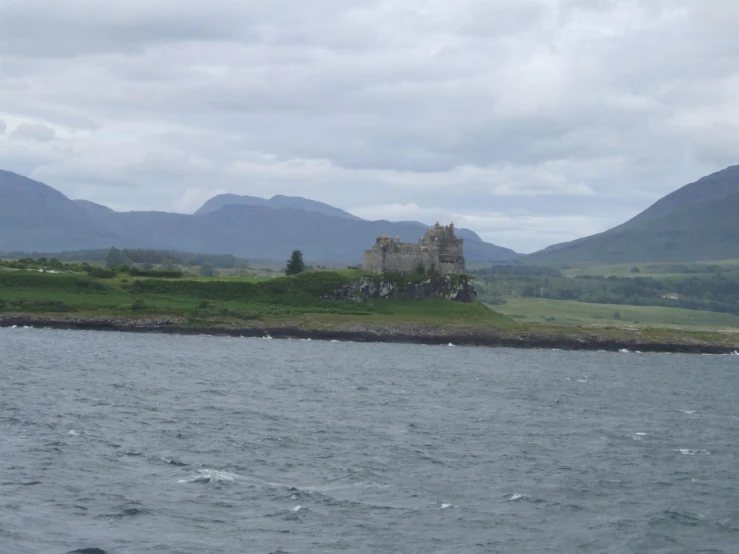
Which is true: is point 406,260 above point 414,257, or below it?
below

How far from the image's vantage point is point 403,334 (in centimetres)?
12369

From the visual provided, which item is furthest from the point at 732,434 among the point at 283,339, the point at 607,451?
the point at 283,339

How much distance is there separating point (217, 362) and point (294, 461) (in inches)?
1630

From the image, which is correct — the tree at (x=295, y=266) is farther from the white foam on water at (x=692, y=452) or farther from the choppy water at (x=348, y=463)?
the white foam on water at (x=692, y=452)

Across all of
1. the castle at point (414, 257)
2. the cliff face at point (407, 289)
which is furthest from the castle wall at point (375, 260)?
the cliff face at point (407, 289)

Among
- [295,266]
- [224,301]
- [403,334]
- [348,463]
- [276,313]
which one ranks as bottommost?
[348,463]

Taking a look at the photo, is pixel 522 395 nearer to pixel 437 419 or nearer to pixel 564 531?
pixel 437 419

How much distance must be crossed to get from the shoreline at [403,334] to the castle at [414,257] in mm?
23532

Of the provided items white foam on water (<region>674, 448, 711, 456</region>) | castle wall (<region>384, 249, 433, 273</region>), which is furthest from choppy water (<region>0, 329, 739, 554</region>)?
castle wall (<region>384, 249, 433, 273</region>)

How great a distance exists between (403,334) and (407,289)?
21.4 metres

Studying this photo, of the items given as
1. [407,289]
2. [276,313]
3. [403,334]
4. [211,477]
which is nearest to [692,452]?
[211,477]

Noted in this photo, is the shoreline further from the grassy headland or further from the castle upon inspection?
the castle

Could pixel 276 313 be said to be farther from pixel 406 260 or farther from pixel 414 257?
pixel 414 257

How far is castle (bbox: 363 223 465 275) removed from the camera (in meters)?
149
